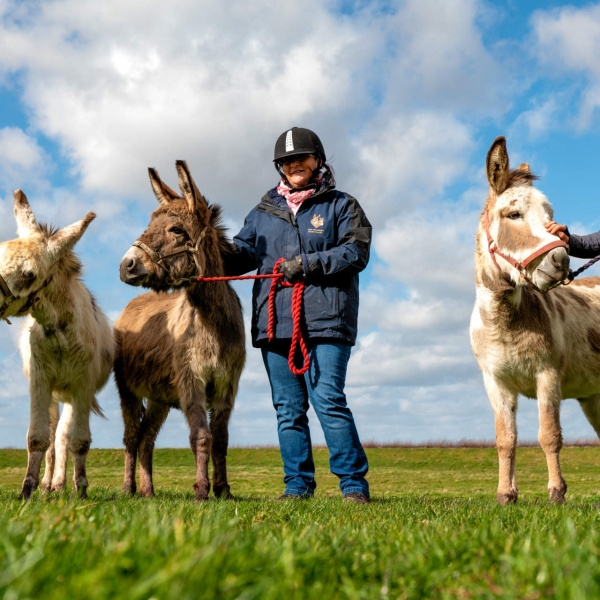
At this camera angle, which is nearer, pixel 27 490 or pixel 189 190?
pixel 27 490

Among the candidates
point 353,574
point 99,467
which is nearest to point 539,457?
point 99,467

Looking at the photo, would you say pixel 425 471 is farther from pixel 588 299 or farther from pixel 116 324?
pixel 116 324

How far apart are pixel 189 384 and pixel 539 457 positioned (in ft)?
35.7

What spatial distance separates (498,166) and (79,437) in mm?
4754

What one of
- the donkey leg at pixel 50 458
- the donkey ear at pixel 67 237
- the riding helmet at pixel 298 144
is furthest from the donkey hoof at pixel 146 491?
the riding helmet at pixel 298 144

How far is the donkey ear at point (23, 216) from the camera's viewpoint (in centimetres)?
595

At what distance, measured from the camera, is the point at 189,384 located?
5.85m

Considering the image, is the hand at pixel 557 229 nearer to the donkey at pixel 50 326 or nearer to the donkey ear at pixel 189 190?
the donkey ear at pixel 189 190

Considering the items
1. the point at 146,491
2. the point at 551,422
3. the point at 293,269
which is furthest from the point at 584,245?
the point at 146,491

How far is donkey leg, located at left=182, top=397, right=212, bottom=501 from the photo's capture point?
216 inches

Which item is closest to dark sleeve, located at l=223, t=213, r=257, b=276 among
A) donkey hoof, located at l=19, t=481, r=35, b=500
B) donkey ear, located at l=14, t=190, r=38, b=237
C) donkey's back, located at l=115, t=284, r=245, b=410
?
donkey's back, located at l=115, t=284, r=245, b=410

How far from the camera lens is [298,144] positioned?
5844mm

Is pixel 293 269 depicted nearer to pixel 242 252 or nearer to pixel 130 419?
pixel 242 252

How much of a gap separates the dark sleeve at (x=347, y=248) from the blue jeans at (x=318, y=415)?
692 mm
